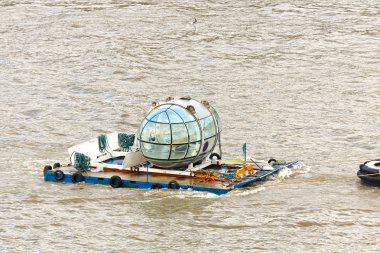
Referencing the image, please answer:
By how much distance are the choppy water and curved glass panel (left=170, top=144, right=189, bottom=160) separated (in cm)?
140

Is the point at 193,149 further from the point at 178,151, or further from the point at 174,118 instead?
the point at 174,118

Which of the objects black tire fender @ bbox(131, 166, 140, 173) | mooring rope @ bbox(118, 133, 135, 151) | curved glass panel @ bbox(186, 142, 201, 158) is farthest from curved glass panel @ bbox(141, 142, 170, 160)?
mooring rope @ bbox(118, 133, 135, 151)

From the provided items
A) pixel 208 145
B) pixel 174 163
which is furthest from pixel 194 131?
pixel 174 163

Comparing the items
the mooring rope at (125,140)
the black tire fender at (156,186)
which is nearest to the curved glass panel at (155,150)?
the black tire fender at (156,186)

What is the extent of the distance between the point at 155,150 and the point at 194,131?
1233 mm

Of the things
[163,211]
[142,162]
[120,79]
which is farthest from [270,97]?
[163,211]

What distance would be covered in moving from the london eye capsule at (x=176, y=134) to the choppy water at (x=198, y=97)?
4.56ft

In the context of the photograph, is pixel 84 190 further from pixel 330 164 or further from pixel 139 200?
pixel 330 164

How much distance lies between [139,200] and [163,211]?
1017mm

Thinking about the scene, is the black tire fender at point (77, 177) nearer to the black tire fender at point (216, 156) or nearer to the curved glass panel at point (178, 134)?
the curved glass panel at point (178, 134)

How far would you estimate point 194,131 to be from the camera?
1169 inches

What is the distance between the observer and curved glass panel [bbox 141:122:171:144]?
2947 cm

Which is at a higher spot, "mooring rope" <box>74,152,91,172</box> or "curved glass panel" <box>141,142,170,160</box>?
"curved glass panel" <box>141,142,170,160</box>

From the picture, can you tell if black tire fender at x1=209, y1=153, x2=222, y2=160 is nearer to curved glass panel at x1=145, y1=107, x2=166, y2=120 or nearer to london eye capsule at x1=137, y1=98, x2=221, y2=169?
london eye capsule at x1=137, y1=98, x2=221, y2=169
